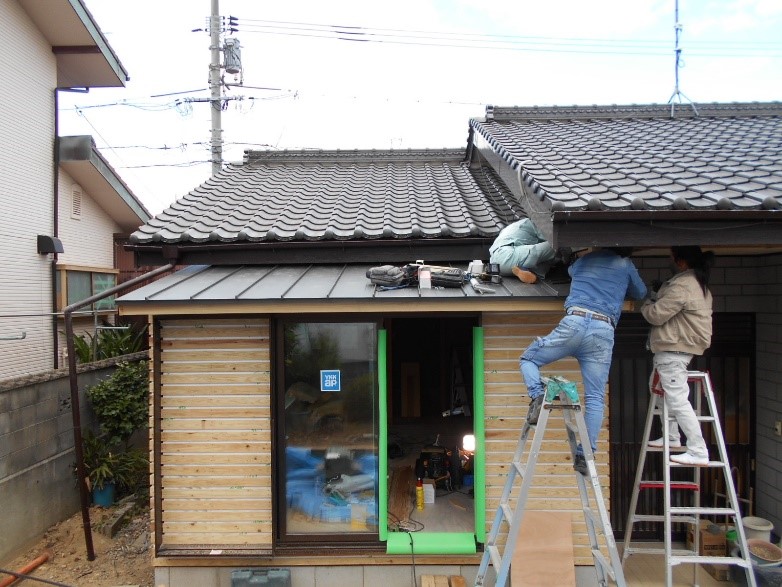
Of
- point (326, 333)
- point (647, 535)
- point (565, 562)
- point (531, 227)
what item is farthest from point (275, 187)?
point (647, 535)

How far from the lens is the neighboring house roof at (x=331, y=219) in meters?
4.92

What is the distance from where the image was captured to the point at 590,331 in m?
3.75

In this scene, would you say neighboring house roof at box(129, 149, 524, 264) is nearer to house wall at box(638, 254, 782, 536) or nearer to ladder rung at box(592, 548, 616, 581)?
house wall at box(638, 254, 782, 536)

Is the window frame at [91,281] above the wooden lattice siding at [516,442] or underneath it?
above

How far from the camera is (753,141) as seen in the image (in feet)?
18.4

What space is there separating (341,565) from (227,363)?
2015 mm

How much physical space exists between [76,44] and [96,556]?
8514mm

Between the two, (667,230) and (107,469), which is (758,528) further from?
(107,469)

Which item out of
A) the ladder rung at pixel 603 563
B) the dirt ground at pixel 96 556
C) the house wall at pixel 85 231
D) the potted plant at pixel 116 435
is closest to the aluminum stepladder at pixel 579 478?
the ladder rung at pixel 603 563

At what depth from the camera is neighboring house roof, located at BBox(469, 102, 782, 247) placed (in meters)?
3.59

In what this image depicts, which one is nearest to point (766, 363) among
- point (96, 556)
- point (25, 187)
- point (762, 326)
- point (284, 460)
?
point (762, 326)

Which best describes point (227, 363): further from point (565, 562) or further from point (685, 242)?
point (685, 242)

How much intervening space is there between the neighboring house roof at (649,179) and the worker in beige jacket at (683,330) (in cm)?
39

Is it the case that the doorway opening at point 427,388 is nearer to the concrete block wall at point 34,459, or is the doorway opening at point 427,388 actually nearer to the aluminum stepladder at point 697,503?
the aluminum stepladder at point 697,503
